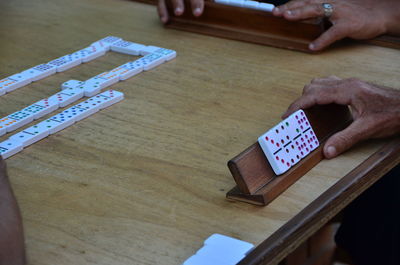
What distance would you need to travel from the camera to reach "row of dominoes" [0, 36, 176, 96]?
205 cm

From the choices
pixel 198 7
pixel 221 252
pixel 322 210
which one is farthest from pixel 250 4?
pixel 221 252

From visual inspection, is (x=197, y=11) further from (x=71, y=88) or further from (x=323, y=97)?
(x=323, y=97)

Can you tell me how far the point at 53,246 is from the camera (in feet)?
4.27

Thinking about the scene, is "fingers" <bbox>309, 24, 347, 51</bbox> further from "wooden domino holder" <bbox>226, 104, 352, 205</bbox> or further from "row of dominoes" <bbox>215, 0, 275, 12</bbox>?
"wooden domino holder" <bbox>226, 104, 352, 205</bbox>

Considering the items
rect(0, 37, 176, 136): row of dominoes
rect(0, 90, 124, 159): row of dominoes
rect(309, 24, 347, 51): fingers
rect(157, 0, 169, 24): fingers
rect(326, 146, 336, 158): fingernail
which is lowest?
rect(326, 146, 336, 158): fingernail

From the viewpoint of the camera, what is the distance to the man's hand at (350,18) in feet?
7.38

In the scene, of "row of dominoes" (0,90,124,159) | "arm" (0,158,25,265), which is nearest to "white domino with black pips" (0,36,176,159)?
"row of dominoes" (0,90,124,159)

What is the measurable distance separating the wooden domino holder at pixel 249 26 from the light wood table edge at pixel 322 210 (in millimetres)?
702

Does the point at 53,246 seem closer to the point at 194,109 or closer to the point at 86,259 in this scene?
the point at 86,259

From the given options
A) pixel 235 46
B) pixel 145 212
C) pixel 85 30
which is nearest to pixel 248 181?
pixel 145 212

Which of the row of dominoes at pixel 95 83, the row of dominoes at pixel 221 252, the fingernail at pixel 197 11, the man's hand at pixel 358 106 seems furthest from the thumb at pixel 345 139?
the fingernail at pixel 197 11

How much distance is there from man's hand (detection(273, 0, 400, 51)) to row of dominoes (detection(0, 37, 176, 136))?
1.45ft

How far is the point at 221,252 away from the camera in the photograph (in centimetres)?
124

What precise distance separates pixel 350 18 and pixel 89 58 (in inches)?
34.2
